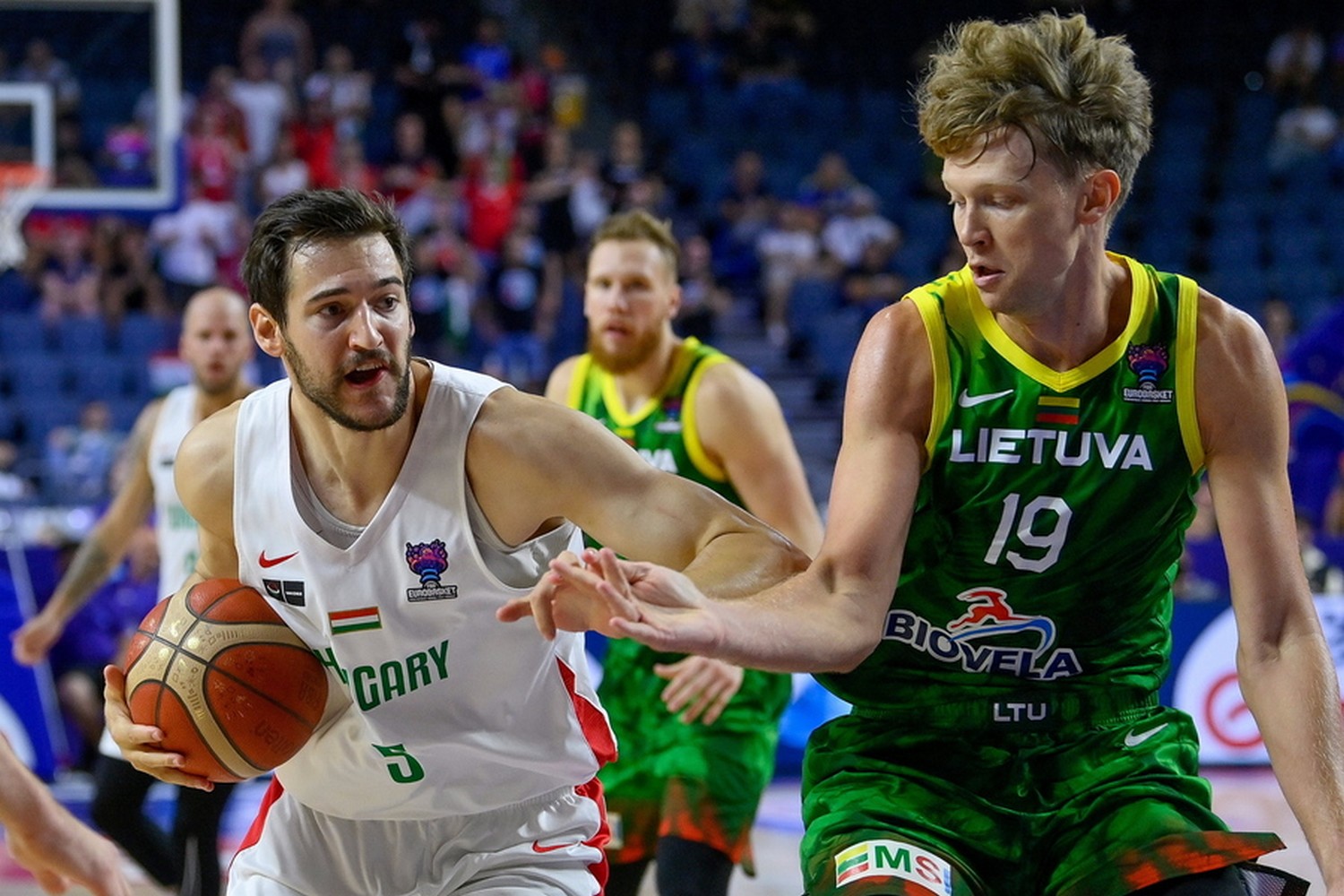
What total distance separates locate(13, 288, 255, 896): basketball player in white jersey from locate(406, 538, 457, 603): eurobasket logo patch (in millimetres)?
2385

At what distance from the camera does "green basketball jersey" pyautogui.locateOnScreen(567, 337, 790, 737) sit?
461cm

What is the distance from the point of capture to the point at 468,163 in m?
13.3

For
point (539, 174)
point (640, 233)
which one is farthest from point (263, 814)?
point (539, 174)

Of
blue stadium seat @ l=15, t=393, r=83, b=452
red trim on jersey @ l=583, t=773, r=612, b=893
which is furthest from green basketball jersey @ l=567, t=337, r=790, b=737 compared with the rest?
blue stadium seat @ l=15, t=393, r=83, b=452

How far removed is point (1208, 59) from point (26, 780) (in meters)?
15.5

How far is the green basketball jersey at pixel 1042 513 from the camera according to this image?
271 centimetres

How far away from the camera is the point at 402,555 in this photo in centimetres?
291


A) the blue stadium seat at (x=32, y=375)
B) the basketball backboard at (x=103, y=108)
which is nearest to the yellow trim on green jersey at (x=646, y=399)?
the basketball backboard at (x=103, y=108)

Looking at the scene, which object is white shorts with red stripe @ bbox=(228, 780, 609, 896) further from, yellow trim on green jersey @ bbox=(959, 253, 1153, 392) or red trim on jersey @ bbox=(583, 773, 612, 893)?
yellow trim on green jersey @ bbox=(959, 253, 1153, 392)

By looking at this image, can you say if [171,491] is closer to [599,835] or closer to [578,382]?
[578,382]

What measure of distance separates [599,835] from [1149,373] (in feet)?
4.46

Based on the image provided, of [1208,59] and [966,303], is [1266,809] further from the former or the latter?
[1208,59]

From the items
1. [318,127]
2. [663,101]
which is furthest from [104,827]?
[663,101]

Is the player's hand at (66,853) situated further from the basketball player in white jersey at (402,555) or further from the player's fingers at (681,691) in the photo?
the player's fingers at (681,691)
